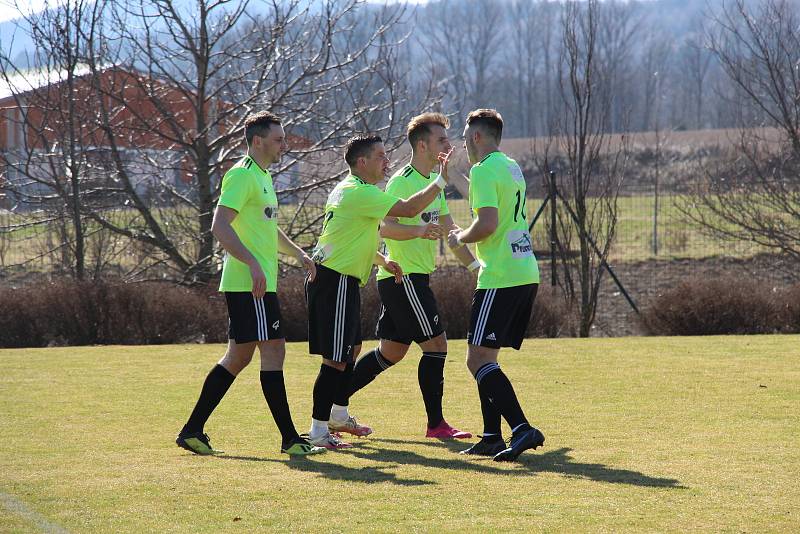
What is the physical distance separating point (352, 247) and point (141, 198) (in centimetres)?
1424

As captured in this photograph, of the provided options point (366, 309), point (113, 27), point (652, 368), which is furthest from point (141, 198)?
point (652, 368)

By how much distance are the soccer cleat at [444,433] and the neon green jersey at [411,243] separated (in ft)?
3.60

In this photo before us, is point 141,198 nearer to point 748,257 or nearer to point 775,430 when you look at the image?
point 748,257

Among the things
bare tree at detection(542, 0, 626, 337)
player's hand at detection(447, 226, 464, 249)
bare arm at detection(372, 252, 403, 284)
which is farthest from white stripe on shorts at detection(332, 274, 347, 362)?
bare tree at detection(542, 0, 626, 337)

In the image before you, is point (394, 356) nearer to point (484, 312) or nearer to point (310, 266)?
point (310, 266)

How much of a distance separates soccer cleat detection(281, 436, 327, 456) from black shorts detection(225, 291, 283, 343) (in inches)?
27.0

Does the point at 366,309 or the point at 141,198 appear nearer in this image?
the point at 366,309

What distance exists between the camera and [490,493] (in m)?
5.50

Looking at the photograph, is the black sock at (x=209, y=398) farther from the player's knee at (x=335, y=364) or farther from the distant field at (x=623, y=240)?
the distant field at (x=623, y=240)

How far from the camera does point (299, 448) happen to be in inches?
267

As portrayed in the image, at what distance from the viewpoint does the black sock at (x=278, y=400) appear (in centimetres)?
688

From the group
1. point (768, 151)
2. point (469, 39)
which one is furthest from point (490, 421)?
point (469, 39)

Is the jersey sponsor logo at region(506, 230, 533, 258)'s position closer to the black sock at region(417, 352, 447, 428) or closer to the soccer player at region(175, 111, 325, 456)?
the black sock at region(417, 352, 447, 428)

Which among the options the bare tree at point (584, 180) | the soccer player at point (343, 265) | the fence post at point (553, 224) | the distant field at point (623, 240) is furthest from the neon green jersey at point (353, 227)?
the distant field at point (623, 240)
